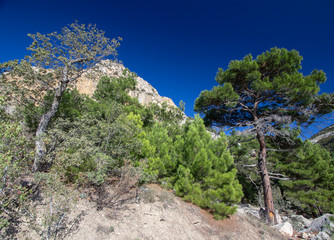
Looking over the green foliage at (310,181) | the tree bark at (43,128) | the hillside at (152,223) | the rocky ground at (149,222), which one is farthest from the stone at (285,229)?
the tree bark at (43,128)

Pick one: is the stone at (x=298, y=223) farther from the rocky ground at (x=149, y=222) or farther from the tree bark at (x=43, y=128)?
the tree bark at (x=43, y=128)

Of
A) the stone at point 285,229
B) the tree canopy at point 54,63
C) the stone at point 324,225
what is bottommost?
the stone at point 285,229

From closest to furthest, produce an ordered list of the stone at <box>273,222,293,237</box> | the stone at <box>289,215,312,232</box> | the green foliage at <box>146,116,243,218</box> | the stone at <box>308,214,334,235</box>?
the green foliage at <box>146,116,243,218</box> → the stone at <box>273,222,293,237</box> → the stone at <box>308,214,334,235</box> → the stone at <box>289,215,312,232</box>

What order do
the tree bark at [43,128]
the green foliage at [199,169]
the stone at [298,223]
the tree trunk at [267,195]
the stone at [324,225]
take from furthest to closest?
the stone at [298,223], the tree trunk at [267,195], the stone at [324,225], the green foliage at [199,169], the tree bark at [43,128]

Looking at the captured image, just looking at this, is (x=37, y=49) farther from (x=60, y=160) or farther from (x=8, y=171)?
(x=8, y=171)

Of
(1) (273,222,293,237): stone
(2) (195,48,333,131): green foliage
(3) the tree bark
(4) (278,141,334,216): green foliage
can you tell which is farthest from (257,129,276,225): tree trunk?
(3) the tree bark

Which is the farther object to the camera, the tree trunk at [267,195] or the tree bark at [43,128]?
the tree trunk at [267,195]

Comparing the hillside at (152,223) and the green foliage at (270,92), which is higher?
the green foliage at (270,92)

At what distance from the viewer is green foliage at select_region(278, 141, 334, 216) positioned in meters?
11.3

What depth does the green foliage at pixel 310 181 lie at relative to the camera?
1134 cm

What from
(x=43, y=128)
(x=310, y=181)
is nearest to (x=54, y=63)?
(x=43, y=128)

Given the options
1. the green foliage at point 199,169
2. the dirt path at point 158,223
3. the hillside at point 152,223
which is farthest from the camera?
the green foliage at point 199,169

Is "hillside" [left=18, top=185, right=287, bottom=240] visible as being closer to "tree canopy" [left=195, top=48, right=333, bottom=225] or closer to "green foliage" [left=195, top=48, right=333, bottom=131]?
"tree canopy" [left=195, top=48, right=333, bottom=225]

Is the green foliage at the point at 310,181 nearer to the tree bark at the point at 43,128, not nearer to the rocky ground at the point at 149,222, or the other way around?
the rocky ground at the point at 149,222
